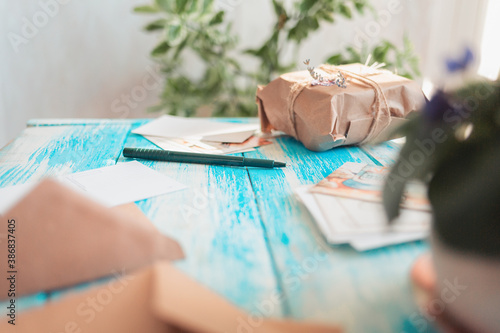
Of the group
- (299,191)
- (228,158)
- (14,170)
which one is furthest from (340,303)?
(14,170)

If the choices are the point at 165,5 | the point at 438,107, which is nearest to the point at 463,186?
the point at 438,107

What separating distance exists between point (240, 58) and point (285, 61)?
0.24m

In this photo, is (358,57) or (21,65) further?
(21,65)

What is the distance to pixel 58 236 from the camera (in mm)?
498

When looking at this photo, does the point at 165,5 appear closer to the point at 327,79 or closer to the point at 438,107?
the point at 327,79

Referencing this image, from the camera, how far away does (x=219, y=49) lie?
1.97 m

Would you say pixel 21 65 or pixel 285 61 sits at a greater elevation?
pixel 21 65

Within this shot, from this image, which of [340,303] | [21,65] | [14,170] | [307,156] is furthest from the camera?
[21,65]

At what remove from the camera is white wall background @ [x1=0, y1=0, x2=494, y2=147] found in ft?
6.64

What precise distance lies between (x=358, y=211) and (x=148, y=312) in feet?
1.01

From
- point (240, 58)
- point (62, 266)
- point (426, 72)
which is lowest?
point (426, 72)

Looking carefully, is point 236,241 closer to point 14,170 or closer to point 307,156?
point 307,156

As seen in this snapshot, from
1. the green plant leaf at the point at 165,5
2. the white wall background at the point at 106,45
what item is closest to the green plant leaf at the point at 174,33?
the green plant leaf at the point at 165,5

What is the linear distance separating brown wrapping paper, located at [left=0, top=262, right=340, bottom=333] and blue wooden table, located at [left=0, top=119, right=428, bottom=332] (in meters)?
0.02
